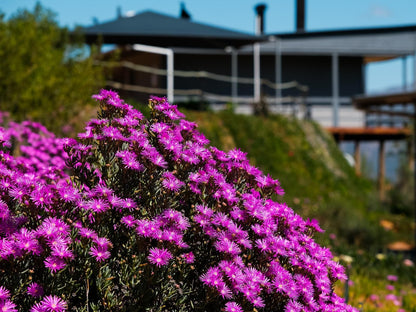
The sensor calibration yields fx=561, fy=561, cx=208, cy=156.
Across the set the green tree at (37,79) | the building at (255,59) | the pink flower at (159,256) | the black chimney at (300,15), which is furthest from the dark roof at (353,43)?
the pink flower at (159,256)

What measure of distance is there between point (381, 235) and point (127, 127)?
11.3 m

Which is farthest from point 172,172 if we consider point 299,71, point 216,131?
point 299,71

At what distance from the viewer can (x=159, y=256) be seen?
7.20 feet

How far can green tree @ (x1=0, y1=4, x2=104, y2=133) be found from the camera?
9617 millimetres

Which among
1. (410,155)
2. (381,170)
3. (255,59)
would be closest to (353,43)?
(381,170)

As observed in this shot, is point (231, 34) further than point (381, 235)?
Yes

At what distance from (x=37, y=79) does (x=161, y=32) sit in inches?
483

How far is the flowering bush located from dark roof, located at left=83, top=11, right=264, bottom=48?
18.1 m

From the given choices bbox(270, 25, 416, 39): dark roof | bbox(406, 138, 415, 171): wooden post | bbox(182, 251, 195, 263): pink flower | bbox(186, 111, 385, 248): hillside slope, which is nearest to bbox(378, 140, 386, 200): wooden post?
bbox(406, 138, 415, 171): wooden post

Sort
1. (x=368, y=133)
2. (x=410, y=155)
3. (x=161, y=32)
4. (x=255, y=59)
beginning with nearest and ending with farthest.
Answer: (x=161, y=32)
(x=410, y=155)
(x=255, y=59)
(x=368, y=133)

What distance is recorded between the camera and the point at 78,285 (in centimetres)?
224

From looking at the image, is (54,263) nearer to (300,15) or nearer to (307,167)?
(307,167)

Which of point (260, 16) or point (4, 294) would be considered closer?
point (4, 294)

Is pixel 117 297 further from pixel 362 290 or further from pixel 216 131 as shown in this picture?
pixel 216 131
